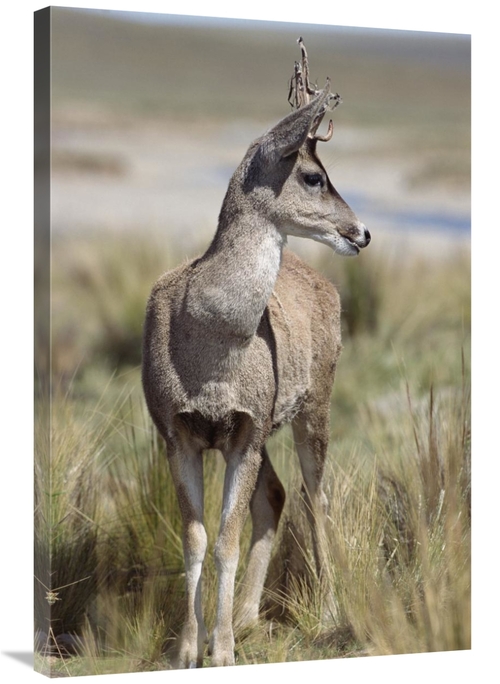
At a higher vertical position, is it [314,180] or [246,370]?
[314,180]

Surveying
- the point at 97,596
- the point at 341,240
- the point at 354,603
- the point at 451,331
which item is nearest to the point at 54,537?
the point at 97,596

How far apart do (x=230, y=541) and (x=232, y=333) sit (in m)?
1.16

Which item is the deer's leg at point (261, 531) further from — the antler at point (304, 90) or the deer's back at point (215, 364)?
the antler at point (304, 90)

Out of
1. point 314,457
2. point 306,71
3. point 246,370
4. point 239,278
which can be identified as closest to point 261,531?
point 314,457

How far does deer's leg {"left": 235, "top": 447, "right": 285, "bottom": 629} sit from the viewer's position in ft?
29.4

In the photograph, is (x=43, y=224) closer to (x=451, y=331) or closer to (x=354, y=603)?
(x=354, y=603)

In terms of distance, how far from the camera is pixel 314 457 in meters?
9.25

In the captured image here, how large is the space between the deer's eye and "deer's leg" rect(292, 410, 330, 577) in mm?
1691

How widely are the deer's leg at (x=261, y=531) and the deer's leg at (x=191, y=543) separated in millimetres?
805

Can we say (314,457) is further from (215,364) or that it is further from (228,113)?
(228,113)

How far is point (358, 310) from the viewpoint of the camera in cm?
1428

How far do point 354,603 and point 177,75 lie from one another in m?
3.31

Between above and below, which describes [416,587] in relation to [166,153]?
below

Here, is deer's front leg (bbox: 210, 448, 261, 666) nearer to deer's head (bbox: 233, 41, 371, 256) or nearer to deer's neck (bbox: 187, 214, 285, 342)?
deer's neck (bbox: 187, 214, 285, 342)
